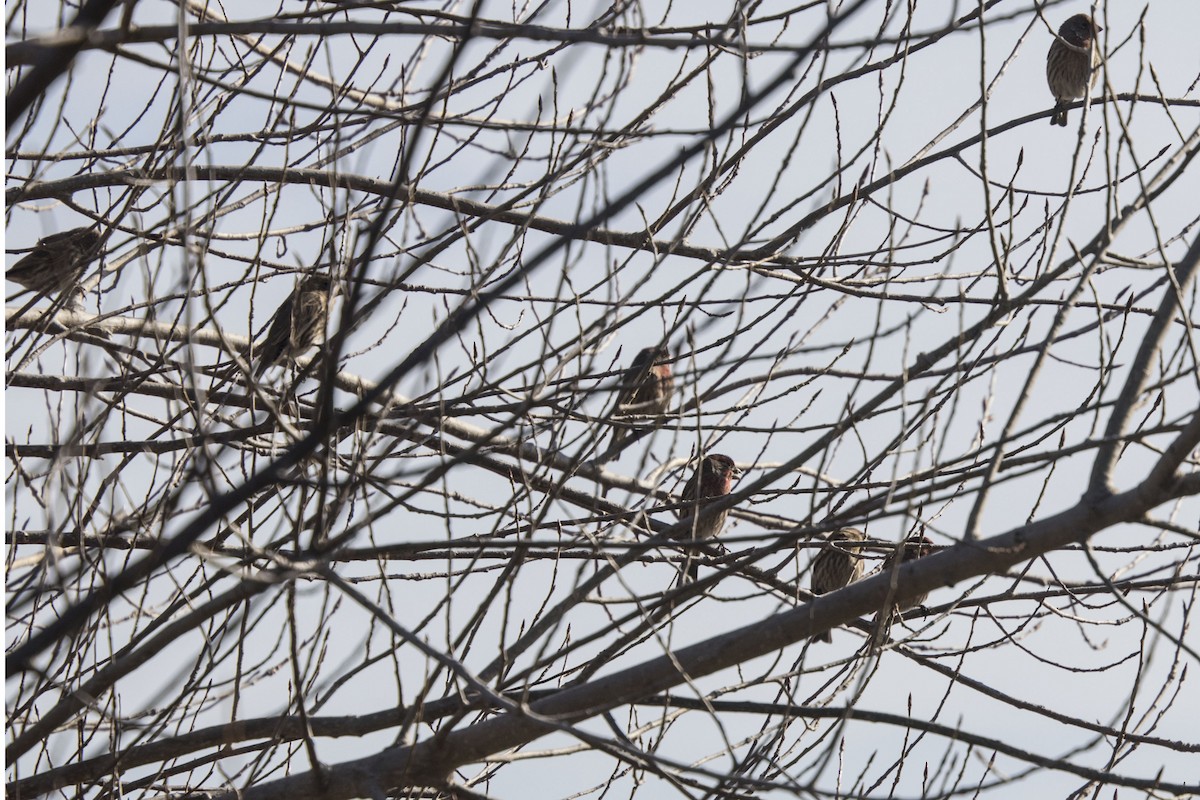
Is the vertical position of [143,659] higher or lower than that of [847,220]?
lower

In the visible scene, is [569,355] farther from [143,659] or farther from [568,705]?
[143,659]

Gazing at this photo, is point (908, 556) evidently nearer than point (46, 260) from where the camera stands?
No

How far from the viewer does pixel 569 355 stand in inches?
170

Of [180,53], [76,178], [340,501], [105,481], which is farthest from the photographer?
→ [76,178]

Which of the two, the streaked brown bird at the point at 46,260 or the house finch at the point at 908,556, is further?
the streaked brown bird at the point at 46,260

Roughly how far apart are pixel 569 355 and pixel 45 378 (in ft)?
7.27

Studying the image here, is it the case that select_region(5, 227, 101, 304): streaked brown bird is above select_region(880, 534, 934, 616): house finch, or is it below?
above

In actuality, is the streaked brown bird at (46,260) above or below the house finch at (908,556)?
above

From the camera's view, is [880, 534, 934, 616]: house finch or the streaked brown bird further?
the streaked brown bird

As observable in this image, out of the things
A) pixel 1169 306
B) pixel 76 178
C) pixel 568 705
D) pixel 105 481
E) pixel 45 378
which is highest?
pixel 76 178

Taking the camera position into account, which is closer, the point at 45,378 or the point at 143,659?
the point at 143,659

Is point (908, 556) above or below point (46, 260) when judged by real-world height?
below

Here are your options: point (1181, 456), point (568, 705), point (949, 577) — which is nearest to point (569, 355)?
point (568, 705)

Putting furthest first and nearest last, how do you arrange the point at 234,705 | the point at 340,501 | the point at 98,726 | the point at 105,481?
the point at 98,726 < the point at 105,481 < the point at 234,705 < the point at 340,501
